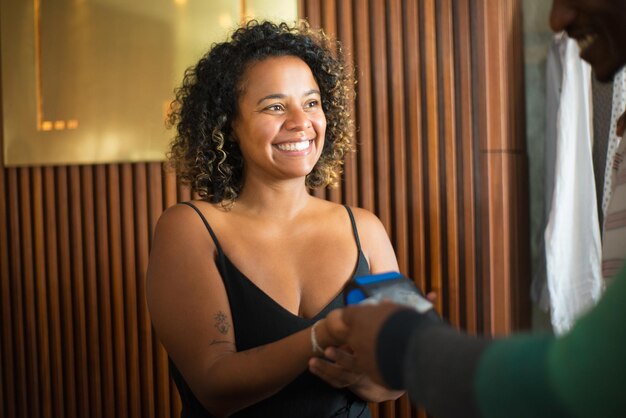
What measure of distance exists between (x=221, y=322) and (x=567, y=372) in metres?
1.16

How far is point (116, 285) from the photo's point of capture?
11.8 ft

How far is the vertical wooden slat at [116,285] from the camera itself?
358 centimetres

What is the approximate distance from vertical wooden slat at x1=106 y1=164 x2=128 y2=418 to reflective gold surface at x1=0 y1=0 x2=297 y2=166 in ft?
0.58

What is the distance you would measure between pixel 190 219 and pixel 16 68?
7.47 ft

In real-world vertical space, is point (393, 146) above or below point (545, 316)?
above

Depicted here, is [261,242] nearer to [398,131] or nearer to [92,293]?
[398,131]

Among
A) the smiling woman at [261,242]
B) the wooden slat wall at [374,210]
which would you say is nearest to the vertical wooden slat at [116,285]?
the wooden slat wall at [374,210]

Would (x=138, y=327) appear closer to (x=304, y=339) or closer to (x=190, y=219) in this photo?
(x=190, y=219)

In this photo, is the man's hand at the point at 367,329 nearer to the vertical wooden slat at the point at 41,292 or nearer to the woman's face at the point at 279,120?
the woman's face at the point at 279,120

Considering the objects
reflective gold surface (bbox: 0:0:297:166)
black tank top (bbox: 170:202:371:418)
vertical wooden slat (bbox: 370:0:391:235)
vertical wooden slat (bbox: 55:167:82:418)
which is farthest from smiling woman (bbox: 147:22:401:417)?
vertical wooden slat (bbox: 55:167:82:418)

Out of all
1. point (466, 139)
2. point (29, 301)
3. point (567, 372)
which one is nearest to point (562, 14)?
point (567, 372)

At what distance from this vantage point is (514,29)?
340 centimetres

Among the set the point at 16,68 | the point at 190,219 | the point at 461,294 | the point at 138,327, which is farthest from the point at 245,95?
the point at 16,68

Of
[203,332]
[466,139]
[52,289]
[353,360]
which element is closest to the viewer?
[353,360]
